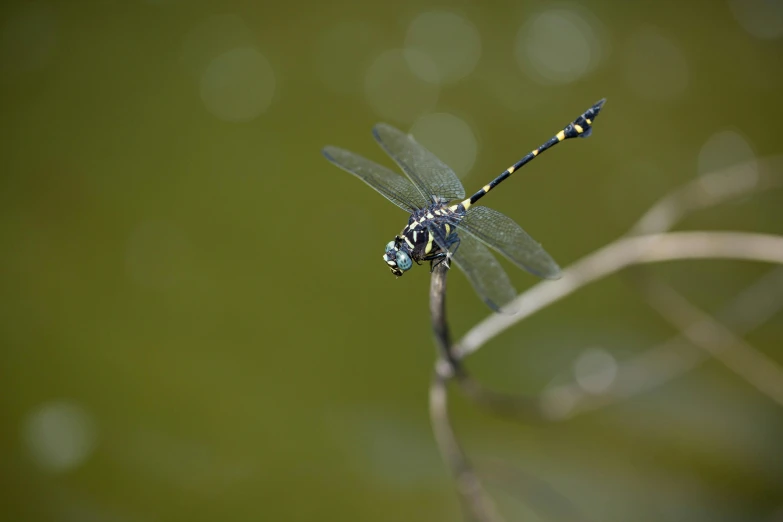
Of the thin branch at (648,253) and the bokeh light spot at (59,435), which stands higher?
the thin branch at (648,253)

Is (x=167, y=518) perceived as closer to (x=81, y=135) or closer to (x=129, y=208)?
(x=129, y=208)

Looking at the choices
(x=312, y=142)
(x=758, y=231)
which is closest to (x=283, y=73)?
(x=312, y=142)

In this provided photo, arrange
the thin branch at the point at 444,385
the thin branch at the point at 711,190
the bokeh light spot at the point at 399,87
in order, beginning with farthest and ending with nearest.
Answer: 1. the bokeh light spot at the point at 399,87
2. the thin branch at the point at 711,190
3. the thin branch at the point at 444,385

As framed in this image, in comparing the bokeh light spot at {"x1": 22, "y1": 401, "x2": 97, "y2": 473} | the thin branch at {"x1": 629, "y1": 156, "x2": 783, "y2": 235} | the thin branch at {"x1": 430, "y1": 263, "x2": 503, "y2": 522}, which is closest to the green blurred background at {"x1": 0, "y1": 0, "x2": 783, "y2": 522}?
the bokeh light spot at {"x1": 22, "y1": 401, "x2": 97, "y2": 473}

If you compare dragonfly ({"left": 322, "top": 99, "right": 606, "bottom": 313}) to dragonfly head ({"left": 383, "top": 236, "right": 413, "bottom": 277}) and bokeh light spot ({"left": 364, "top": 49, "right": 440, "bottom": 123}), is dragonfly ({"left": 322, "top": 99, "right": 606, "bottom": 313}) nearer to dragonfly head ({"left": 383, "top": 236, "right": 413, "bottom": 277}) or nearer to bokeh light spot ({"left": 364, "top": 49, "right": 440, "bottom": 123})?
dragonfly head ({"left": 383, "top": 236, "right": 413, "bottom": 277})

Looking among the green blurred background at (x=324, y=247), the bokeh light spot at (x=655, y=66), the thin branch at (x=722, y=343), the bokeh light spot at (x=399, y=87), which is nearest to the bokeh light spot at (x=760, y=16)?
the green blurred background at (x=324, y=247)

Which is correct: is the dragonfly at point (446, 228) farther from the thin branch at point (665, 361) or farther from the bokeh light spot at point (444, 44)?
the bokeh light spot at point (444, 44)
